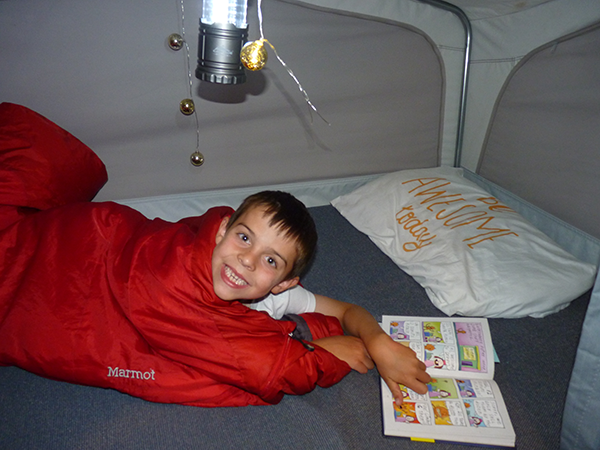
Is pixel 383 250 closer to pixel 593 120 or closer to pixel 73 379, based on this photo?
pixel 593 120

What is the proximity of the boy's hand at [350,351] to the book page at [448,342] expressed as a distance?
0.10 m

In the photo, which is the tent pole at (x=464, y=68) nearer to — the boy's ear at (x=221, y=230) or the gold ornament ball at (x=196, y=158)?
the gold ornament ball at (x=196, y=158)

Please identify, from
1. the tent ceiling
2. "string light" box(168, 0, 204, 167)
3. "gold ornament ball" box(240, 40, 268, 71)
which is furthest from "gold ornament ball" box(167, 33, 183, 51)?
the tent ceiling

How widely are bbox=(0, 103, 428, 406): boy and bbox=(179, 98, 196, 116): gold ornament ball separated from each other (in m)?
0.49

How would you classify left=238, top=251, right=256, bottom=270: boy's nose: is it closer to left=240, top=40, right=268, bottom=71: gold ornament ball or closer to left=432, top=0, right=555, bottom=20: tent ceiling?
left=240, top=40, right=268, bottom=71: gold ornament ball

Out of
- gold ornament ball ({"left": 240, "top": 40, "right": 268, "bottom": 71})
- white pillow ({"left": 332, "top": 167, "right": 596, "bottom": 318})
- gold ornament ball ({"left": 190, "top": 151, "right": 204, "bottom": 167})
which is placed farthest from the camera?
gold ornament ball ({"left": 190, "top": 151, "right": 204, "bottom": 167})

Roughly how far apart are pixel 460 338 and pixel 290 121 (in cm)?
91

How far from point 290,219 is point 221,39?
0.38 metres

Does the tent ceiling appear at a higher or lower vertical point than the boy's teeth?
higher

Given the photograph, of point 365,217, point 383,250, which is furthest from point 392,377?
point 365,217

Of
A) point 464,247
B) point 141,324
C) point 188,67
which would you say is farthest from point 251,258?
point 188,67

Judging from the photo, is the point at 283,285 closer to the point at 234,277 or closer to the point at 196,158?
the point at 234,277

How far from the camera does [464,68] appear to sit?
69.6 inches

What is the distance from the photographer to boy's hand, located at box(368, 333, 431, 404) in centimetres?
99
